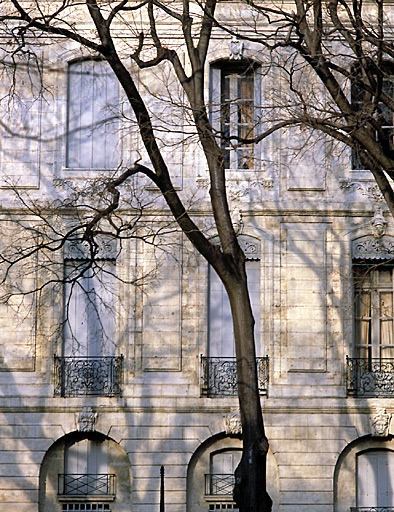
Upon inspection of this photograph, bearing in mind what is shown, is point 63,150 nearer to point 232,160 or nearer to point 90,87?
point 90,87

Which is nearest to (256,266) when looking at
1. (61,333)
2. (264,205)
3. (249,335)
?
(264,205)

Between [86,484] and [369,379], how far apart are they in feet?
19.8

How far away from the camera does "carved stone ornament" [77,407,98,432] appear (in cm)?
1931

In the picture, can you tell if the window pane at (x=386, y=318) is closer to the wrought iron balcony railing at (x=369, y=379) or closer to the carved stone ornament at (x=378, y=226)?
the wrought iron balcony railing at (x=369, y=379)

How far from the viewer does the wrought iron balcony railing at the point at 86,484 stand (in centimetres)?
1942

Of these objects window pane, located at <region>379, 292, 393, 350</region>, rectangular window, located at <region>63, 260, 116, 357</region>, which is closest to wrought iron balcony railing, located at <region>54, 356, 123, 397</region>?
rectangular window, located at <region>63, 260, 116, 357</region>

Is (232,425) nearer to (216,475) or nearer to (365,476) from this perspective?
(216,475)

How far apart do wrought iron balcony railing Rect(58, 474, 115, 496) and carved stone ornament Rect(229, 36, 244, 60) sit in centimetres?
887

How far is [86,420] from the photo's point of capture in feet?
63.4

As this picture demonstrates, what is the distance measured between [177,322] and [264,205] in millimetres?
3000

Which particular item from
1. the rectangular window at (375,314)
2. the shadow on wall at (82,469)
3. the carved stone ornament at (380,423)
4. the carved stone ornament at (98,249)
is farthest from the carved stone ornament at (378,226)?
the shadow on wall at (82,469)

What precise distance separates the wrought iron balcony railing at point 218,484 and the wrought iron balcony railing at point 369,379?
118 inches

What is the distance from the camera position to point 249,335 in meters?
13.5

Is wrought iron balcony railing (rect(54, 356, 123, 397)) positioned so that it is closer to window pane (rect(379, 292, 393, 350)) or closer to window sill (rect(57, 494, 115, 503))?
window sill (rect(57, 494, 115, 503))
